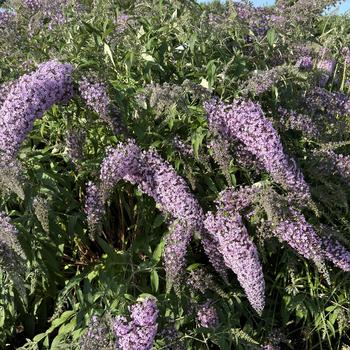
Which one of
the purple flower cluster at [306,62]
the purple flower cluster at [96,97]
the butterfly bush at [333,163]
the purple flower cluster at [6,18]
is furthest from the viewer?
the purple flower cluster at [306,62]

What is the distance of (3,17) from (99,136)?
65.7 inches

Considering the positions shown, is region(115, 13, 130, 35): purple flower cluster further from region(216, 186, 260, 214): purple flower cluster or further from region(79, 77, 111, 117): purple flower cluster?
region(216, 186, 260, 214): purple flower cluster

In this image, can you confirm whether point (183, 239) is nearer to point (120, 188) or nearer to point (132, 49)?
point (120, 188)

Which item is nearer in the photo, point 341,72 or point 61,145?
point 61,145

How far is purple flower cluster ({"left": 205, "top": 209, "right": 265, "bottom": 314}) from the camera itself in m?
3.65

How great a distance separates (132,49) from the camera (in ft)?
15.0

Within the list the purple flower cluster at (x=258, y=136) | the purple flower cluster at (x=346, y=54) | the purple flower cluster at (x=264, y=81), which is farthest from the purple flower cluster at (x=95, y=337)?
the purple flower cluster at (x=346, y=54)

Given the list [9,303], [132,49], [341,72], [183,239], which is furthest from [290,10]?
[9,303]

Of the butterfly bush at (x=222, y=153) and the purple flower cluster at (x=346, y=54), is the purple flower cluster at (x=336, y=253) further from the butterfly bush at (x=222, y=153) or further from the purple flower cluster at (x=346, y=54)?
the purple flower cluster at (x=346, y=54)

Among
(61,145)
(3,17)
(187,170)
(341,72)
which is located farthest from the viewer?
(341,72)

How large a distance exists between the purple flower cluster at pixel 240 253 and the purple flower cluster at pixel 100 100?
810 millimetres

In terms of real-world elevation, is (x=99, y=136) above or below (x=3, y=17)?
below

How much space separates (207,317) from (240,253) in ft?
1.71

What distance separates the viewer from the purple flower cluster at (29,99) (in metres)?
3.63
